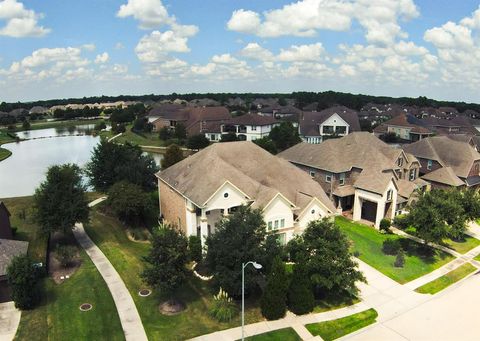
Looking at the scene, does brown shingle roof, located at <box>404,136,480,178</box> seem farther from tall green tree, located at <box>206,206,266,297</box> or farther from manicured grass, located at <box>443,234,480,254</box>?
tall green tree, located at <box>206,206,266,297</box>

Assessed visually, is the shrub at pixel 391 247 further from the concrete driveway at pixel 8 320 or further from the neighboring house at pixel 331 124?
the neighboring house at pixel 331 124

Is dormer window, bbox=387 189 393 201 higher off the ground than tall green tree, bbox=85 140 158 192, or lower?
lower

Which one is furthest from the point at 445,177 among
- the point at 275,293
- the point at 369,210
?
the point at 275,293

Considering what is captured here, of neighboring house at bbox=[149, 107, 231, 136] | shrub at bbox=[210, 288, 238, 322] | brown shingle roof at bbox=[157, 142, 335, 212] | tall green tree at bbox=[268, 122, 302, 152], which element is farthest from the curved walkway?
neighboring house at bbox=[149, 107, 231, 136]

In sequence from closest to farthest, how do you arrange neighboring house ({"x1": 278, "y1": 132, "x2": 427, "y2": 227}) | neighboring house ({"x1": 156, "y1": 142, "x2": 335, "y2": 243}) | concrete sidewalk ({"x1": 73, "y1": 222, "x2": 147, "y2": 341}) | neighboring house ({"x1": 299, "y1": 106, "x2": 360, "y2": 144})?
concrete sidewalk ({"x1": 73, "y1": 222, "x2": 147, "y2": 341})
neighboring house ({"x1": 156, "y1": 142, "x2": 335, "y2": 243})
neighboring house ({"x1": 278, "y1": 132, "x2": 427, "y2": 227})
neighboring house ({"x1": 299, "y1": 106, "x2": 360, "y2": 144})

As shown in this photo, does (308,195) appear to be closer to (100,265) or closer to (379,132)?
(100,265)

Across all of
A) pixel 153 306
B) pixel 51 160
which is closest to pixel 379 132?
pixel 51 160
